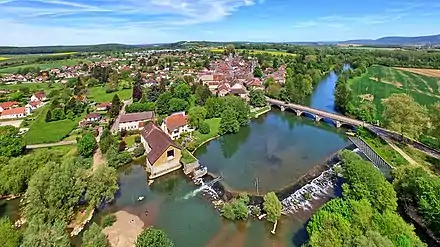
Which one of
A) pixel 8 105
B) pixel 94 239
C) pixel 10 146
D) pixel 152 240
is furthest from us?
pixel 8 105

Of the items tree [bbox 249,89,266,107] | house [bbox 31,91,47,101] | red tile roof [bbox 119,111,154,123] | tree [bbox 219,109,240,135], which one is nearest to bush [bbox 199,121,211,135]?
tree [bbox 219,109,240,135]

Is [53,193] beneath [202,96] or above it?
above

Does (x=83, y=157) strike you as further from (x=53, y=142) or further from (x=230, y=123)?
→ (x=230, y=123)

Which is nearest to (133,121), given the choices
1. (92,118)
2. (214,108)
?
(92,118)

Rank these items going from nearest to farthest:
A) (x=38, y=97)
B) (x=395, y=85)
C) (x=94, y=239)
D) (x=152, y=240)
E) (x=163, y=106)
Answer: (x=152, y=240) < (x=94, y=239) < (x=163, y=106) < (x=38, y=97) < (x=395, y=85)

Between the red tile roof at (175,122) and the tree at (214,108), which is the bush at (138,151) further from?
the tree at (214,108)

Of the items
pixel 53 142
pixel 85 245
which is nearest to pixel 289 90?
pixel 53 142

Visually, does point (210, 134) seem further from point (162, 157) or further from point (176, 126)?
point (162, 157)

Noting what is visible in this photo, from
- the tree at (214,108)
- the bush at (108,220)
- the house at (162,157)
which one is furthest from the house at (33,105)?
the bush at (108,220)
